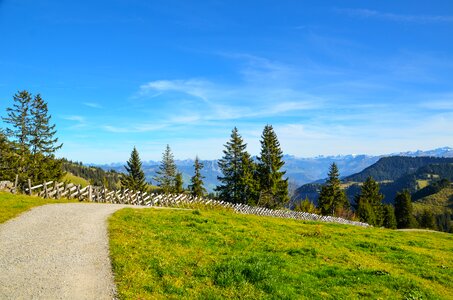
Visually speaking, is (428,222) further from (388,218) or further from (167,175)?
(167,175)

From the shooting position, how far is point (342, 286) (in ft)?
41.7

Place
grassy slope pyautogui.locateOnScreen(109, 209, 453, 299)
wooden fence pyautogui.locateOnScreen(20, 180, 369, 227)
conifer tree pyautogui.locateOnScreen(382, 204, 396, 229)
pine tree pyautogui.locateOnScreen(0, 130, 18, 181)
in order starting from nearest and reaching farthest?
grassy slope pyautogui.locateOnScreen(109, 209, 453, 299), wooden fence pyautogui.locateOnScreen(20, 180, 369, 227), pine tree pyautogui.locateOnScreen(0, 130, 18, 181), conifer tree pyautogui.locateOnScreen(382, 204, 396, 229)

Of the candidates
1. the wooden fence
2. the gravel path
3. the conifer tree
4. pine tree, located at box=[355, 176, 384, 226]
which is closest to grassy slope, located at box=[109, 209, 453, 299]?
the gravel path

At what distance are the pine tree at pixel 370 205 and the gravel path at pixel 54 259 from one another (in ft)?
289

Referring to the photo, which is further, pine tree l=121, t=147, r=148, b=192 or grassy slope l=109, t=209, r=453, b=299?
pine tree l=121, t=147, r=148, b=192

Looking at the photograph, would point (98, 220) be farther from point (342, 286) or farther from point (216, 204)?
point (216, 204)

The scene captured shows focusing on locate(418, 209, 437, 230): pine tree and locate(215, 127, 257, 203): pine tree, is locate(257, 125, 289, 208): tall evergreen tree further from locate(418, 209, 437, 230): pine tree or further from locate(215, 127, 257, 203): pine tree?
locate(418, 209, 437, 230): pine tree

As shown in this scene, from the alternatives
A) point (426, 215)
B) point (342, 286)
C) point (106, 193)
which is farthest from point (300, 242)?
point (426, 215)

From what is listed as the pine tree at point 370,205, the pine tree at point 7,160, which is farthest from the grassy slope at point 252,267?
the pine tree at point 370,205

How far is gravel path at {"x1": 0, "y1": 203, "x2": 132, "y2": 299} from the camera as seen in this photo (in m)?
10.1

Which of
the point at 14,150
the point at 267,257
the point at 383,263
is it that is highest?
the point at 14,150

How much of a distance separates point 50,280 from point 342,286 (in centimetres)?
1048

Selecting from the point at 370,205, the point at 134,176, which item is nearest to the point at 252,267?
the point at 134,176

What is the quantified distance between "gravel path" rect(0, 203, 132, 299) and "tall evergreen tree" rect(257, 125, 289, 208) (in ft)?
194
